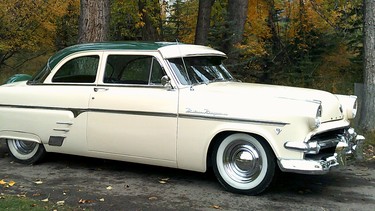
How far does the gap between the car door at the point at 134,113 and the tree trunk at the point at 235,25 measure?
6.56 meters

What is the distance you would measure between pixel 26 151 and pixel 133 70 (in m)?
2.22

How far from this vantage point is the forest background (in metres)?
13.3

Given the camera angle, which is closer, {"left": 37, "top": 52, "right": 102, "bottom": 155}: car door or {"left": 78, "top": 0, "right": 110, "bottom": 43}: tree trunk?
{"left": 37, "top": 52, "right": 102, "bottom": 155}: car door

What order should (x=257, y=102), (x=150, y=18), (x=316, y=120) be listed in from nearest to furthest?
(x=316, y=120), (x=257, y=102), (x=150, y=18)

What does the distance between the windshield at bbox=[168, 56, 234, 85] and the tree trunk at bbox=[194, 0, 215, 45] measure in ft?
22.6

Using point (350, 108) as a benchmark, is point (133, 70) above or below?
above

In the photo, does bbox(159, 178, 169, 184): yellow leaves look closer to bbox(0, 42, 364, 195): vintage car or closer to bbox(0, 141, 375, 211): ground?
bbox(0, 141, 375, 211): ground

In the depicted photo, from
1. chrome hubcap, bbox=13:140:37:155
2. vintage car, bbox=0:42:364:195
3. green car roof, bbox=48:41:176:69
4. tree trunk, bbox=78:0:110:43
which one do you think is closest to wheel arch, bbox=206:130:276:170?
vintage car, bbox=0:42:364:195

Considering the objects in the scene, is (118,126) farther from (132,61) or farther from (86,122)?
(132,61)

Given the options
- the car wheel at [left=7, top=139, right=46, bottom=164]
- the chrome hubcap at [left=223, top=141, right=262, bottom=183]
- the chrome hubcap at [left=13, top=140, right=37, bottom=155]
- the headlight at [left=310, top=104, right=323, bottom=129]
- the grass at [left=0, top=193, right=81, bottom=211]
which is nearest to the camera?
the grass at [left=0, top=193, right=81, bottom=211]

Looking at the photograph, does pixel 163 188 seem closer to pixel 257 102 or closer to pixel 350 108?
pixel 257 102

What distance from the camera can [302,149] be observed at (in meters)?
4.97

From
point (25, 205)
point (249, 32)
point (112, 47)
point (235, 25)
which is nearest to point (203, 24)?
point (235, 25)

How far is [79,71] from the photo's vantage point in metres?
6.55
